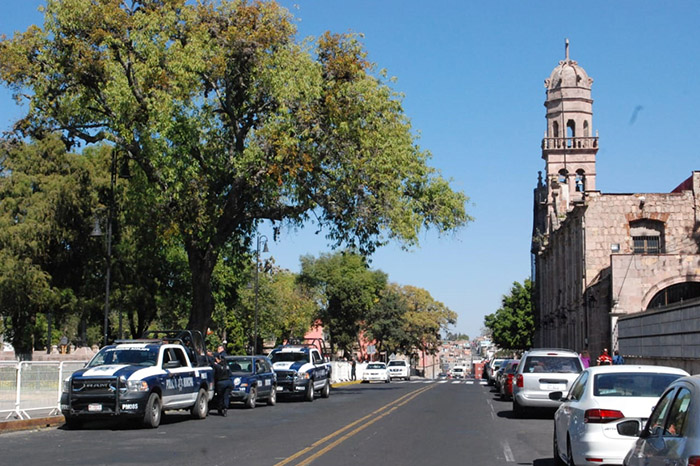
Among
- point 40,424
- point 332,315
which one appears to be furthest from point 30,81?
point 332,315

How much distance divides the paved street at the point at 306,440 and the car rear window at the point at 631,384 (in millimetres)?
2299

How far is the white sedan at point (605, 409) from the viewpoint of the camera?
10539 mm

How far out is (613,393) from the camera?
1146cm

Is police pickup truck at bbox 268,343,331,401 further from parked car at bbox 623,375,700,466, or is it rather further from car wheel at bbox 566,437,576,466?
parked car at bbox 623,375,700,466

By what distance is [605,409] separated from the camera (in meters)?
10.7

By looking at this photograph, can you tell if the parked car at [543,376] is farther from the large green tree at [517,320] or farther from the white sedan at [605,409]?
the large green tree at [517,320]

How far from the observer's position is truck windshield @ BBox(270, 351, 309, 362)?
32938mm

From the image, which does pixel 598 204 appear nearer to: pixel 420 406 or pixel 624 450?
pixel 420 406

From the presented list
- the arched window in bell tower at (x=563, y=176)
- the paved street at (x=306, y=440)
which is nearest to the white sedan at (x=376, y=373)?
the arched window in bell tower at (x=563, y=176)

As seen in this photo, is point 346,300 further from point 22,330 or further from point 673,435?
point 673,435

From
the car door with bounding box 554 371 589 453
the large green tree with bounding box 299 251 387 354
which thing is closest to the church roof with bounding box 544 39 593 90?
the large green tree with bounding box 299 251 387 354

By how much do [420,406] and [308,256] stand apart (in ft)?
264

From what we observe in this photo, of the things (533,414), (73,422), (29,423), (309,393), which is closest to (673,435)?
(73,422)

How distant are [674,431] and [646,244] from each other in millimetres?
44267
